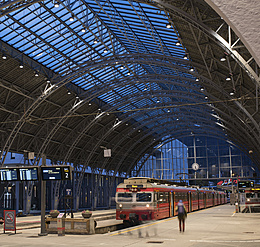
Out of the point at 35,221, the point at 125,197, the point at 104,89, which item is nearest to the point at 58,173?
the point at 125,197

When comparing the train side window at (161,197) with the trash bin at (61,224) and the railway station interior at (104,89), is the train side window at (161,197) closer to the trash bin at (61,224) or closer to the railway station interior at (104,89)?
the railway station interior at (104,89)

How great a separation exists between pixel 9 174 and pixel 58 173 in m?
3.15

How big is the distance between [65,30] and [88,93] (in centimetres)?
1166

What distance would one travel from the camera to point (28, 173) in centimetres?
1845

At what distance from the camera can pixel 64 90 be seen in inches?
1656

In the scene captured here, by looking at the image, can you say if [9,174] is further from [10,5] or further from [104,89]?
[104,89]

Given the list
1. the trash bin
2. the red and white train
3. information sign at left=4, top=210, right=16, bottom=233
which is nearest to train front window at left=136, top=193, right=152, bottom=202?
the red and white train

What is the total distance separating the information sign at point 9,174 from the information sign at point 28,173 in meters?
0.38

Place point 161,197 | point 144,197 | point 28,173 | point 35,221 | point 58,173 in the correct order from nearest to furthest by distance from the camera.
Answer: point 58,173, point 28,173, point 144,197, point 161,197, point 35,221

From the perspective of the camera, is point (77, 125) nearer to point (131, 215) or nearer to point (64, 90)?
point (64, 90)

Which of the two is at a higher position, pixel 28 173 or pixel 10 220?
pixel 28 173

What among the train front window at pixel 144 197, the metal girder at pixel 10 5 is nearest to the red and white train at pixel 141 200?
the train front window at pixel 144 197

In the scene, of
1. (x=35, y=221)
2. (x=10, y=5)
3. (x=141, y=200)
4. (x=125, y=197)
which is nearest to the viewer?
(x=10, y=5)

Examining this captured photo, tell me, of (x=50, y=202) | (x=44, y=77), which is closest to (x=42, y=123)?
(x=44, y=77)
